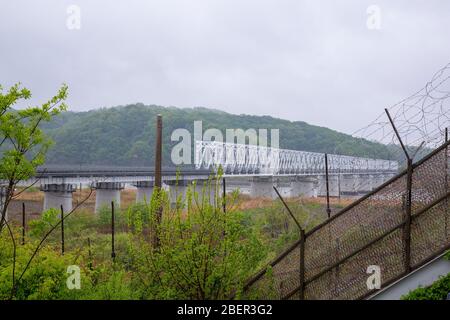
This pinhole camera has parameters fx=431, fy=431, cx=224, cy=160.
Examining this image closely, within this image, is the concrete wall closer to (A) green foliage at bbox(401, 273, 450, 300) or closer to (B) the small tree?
(A) green foliage at bbox(401, 273, 450, 300)

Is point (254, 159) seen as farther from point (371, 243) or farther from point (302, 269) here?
point (371, 243)

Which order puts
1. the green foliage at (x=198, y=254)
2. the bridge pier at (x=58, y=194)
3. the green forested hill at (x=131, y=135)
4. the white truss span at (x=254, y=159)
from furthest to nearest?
1. the white truss span at (x=254, y=159)
2. the green forested hill at (x=131, y=135)
3. the bridge pier at (x=58, y=194)
4. the green foliage at (x=198, y=254)

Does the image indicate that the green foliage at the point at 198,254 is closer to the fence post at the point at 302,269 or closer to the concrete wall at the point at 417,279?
the fence post at the point at 302,269

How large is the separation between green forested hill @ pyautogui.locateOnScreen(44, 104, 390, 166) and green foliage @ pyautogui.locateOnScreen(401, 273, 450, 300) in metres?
50.4

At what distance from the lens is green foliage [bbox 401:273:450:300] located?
5785mm

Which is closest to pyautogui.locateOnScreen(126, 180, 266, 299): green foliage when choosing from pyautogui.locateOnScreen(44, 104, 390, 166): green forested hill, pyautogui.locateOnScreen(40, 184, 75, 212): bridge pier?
pyautogui.locateOnScreen(40, 184, 75, 212): bridge pier

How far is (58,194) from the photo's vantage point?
35.9 m

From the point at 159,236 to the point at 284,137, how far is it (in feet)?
204

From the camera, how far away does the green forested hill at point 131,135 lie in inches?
2452

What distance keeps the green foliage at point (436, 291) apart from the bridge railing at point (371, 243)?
1.08 ft

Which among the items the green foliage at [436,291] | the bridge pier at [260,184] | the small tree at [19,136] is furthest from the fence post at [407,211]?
the bridge pier at [260,184]

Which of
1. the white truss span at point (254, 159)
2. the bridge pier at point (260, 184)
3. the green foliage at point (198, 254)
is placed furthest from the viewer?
the white truss span at point (254, 159)

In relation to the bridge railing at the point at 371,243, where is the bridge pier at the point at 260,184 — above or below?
below

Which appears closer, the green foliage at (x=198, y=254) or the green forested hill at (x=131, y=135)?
the green foliage at (x=198, y=254)
